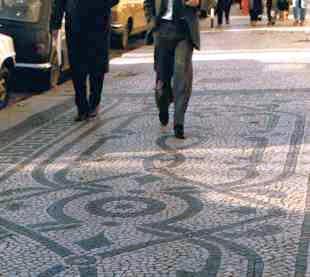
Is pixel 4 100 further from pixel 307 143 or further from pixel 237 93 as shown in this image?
pixel 307 143

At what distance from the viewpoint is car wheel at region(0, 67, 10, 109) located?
1096 cm

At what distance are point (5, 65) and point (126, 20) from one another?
9965 mm

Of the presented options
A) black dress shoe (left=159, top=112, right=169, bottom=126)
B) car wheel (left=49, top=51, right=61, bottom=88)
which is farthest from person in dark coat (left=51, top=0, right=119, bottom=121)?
car wheel (left=49, top=51, right=61, bottom=88)

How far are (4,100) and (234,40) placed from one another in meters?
10.9

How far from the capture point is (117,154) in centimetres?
771

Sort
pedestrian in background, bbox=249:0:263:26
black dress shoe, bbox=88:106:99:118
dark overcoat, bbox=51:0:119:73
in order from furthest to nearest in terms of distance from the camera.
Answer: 1. pedestrian in background, bbox=249:0:263:26
2. black dress shoe, bbox=88:106:99:118
3. dark overcoat, bbox=51:0:119:73

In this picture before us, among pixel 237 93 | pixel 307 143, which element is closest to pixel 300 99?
pixel 237 93

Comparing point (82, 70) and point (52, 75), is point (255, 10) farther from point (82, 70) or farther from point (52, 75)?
point (82, 70)

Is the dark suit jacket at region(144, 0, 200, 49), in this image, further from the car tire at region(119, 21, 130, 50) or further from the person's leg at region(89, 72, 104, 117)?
the car tire at region(119, 21, 130, 50)

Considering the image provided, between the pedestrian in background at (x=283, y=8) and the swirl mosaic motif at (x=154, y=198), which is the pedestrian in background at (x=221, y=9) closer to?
the pedestrian in background at (x=283, y=8)

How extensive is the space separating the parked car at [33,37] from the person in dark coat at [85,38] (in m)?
3.04

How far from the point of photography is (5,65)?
36.5 ft

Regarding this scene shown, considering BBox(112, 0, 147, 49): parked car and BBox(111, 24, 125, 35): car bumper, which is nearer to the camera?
BBox(111, 24, 125, 35): car bumper

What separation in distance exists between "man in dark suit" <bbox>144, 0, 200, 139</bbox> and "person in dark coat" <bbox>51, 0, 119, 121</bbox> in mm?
1113
